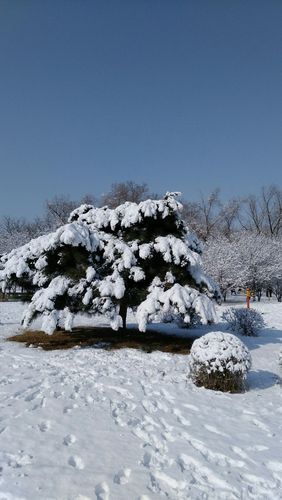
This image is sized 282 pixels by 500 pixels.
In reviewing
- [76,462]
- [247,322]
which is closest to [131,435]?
[76,462]

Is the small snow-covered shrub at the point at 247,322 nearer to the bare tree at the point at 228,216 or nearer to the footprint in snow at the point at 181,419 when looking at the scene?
the footprint in snow at the point at 181,419

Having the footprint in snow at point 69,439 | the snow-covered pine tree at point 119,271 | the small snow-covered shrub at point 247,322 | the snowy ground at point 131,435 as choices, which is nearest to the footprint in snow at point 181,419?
the snowy ground at point 131,435

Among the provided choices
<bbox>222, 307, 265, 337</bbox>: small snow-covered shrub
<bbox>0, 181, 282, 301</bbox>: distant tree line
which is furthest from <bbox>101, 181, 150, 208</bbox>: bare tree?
<bbox>222, 307, 265, 337</bbox>: small snow-covered shrub

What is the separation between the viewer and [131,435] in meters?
4.68

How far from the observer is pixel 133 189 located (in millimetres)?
52719

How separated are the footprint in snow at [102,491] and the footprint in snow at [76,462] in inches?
14.0

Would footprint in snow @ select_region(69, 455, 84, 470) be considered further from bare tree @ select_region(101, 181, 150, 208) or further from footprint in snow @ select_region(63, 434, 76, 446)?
bare tree @ select_region(101, 181, 150, 208)

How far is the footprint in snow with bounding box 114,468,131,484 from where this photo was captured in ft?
11.9

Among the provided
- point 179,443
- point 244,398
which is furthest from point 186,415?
point 244,398

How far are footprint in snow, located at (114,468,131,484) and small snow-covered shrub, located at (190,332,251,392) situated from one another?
3439 millimetres

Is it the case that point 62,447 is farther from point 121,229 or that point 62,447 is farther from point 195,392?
point 121,229

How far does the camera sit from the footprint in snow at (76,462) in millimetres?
3812

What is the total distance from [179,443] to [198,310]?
493 centimetres

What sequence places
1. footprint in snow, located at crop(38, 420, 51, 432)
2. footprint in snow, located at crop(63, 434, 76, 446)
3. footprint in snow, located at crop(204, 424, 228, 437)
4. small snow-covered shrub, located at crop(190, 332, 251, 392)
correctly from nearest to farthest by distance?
footprint in snow, located at crop(63, 434, 76, 446), footprint in snow, located at crop(38, 420, 51, 432), footprint in snow, located at crop(204, 424, 228, 437), small snow-covered shrub, located at crop(190, 332, 251, 392)
